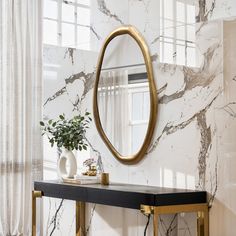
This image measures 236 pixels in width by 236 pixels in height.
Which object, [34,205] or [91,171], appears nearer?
[91,171]

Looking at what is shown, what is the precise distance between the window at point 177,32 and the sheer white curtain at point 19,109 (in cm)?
125

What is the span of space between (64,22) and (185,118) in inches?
65.9

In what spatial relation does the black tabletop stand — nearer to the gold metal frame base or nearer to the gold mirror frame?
the gold mirror frame

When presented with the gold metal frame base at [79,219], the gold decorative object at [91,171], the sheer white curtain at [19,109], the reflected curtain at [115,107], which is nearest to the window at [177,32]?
the reflected curtain at [115,107]

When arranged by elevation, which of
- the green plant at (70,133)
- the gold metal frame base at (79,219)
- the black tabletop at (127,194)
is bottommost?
the gold metal frame base at (79,219)

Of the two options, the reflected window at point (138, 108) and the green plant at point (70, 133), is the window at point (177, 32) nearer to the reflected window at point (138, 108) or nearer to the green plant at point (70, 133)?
the reflected window at point (138, 108)

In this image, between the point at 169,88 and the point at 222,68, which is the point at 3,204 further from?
the point at 222,68

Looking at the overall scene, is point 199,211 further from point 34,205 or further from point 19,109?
point 19,109

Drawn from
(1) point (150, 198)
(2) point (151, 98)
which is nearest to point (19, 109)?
(2) point (151, 98)

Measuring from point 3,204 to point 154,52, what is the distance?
165cm

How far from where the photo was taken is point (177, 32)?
3453 millimetres

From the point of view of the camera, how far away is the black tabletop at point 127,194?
3064 mm

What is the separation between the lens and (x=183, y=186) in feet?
11.2

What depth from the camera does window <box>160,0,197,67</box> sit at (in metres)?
3.38
